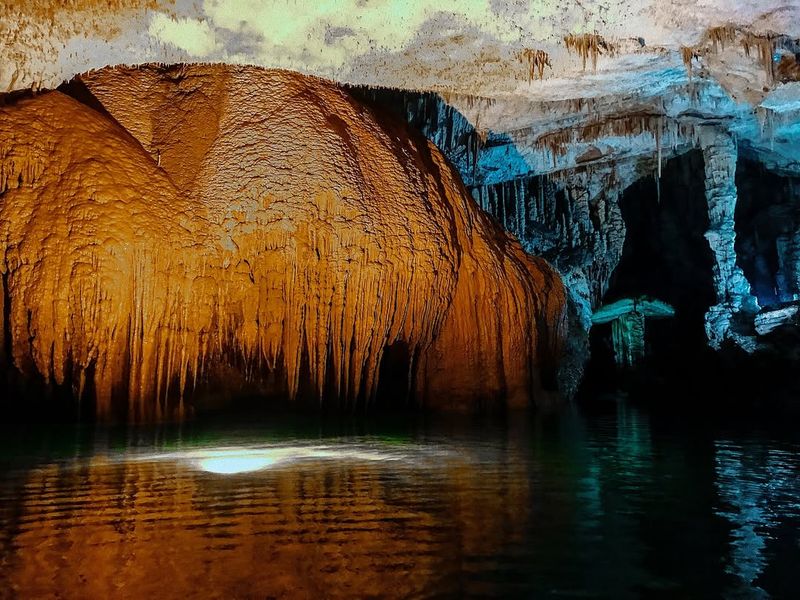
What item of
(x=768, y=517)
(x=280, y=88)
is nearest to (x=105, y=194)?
(x=280, y=88)

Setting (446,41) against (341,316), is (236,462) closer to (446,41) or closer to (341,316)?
(341,316)

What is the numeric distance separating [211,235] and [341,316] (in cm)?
190

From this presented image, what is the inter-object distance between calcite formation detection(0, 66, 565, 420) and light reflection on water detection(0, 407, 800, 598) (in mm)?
1950

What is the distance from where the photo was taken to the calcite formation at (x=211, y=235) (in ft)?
25.7

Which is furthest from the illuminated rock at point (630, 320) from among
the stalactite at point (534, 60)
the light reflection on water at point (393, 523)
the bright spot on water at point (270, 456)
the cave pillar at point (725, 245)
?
the bright spot on water at point (270, 456)

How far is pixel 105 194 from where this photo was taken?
8094 mm

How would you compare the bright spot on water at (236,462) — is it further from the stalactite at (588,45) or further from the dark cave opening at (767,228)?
the dark cave opening at (767,228)

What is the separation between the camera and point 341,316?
9.09 m

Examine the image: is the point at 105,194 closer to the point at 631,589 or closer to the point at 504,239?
the point at 504,239

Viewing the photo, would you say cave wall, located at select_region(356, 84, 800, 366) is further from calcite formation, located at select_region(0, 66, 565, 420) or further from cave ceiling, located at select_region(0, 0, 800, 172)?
calcite formation, located at select_region(0, 66, 565, 420)

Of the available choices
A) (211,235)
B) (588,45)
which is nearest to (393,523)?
(211,235)

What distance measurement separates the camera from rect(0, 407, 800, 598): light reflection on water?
2.61 metres

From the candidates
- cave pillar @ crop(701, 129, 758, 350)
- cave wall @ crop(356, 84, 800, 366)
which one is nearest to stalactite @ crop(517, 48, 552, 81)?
cave wall @ crop(356, 84, 800, 366)

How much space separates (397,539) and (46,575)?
141 centimetres
